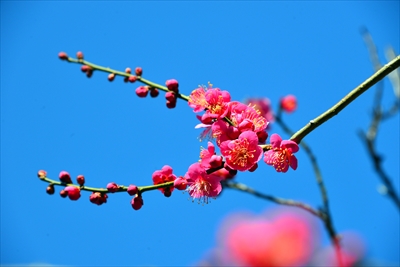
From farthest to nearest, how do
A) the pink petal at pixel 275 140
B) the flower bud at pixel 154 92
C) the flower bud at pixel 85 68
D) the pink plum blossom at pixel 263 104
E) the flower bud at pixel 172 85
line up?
the pink plum blossom at pixel 263 104 < the flower bud at pixel 85 68 < the flower bud at pixel 154 92 < the flower bud at pixel 172 85 < the pink petal at pixel 275 140

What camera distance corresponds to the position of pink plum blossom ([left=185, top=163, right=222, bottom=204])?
1.76m

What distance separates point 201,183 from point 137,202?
27cm

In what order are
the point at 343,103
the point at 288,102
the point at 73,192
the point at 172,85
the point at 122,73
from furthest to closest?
the point at 288,102
the point at 122,73
the point at 172,85
the point at 73,192
the point at 343,103

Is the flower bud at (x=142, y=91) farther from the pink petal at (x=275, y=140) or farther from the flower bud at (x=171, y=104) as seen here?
the pink petal at (x=275, y=140)

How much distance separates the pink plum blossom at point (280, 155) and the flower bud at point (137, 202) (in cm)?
52

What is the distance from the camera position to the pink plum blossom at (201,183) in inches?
69.4

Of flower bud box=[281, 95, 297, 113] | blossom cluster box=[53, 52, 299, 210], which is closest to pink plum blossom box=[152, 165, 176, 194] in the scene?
blossom cluster box=[53, 52, 299, 210]

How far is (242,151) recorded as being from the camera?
1.71 meters

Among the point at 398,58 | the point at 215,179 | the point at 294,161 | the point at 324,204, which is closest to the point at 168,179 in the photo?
the point at 215,179

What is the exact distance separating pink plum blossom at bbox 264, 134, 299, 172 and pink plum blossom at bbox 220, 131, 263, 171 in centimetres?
4

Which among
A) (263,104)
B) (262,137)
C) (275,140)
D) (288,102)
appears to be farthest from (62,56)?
(288,102)

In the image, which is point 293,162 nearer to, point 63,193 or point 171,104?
point 171,104

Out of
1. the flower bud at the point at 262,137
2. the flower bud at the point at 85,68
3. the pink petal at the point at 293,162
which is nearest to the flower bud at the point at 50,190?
the flower bud at the point at 85,68

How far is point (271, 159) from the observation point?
70.0 inches
